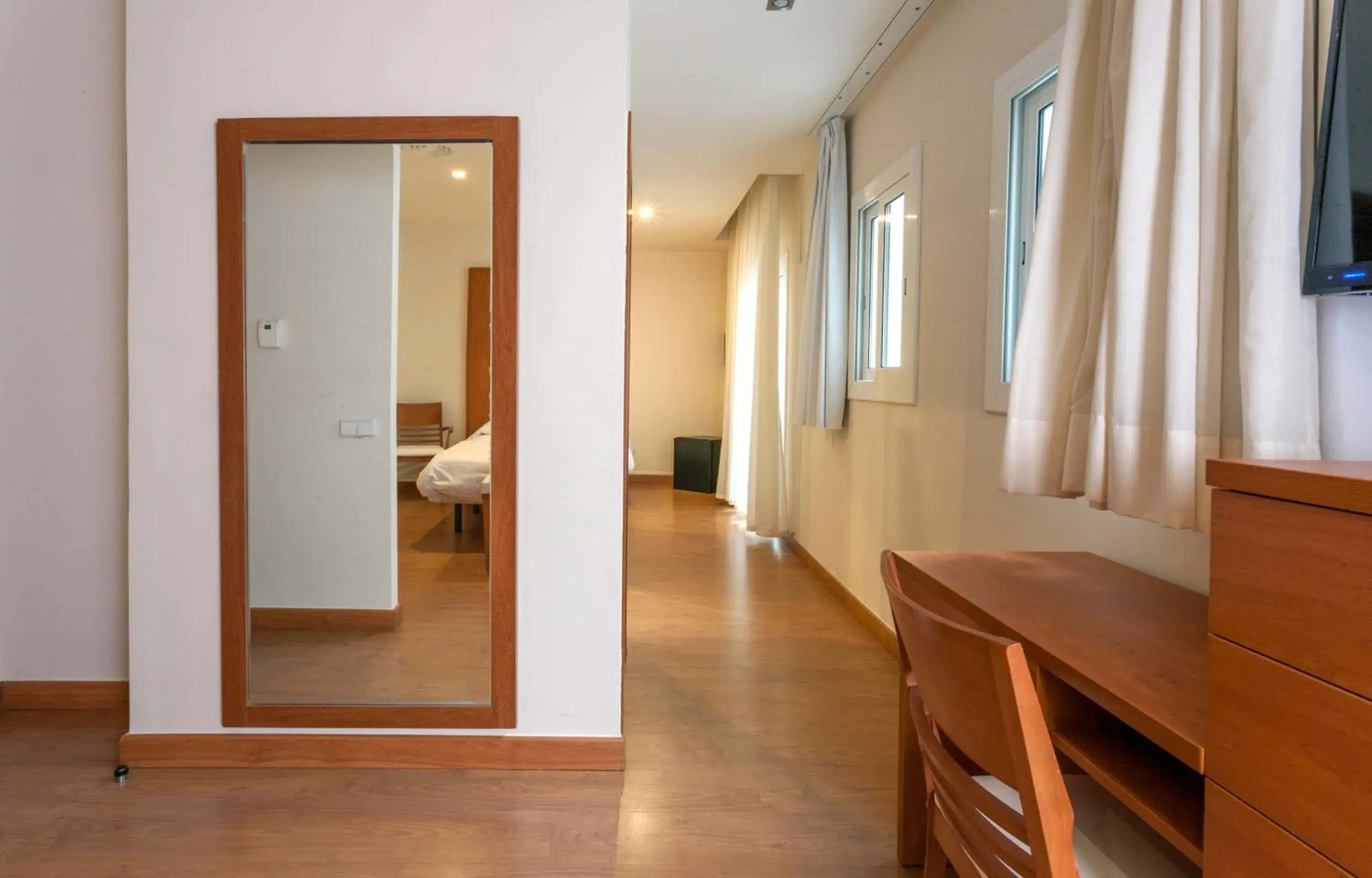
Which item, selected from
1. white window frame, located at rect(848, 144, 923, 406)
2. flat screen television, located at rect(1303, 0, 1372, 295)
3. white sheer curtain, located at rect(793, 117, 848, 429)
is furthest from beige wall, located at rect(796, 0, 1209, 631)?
flat screen television, located at rect(1303, 0, 1372, 295)

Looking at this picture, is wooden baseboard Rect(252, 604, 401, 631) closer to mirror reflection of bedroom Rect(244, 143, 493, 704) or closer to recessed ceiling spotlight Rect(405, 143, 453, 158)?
mirror reflection of bedroom Rect(244, 143, 493, 704)

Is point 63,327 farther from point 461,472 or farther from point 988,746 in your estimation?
point 988,746

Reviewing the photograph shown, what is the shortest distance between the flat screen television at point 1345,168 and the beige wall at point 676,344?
7.90 metres

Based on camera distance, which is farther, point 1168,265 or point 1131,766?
point 1168,265

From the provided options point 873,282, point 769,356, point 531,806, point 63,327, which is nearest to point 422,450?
point 531,806

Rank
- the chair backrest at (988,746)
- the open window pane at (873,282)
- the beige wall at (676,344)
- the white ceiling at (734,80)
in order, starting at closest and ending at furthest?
the chair backrest at (988,746) < the white ceiling at (734,80) < the open window pane at (873,282) < the beige wall at (676,344)

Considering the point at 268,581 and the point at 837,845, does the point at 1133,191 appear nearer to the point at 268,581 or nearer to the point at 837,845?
the point at 837,845

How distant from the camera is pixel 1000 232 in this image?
259 cm

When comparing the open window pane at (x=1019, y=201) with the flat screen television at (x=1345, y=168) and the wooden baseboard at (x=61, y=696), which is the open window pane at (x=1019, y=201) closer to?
the flat screen television at (x=1345, y=168)

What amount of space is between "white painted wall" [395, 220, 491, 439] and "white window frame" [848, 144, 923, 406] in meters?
1.76

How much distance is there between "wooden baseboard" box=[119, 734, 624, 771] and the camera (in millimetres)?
2373

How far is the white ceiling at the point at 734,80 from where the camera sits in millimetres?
3164

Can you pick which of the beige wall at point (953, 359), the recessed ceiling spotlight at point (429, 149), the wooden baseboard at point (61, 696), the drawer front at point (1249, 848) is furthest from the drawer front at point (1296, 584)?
the wooden baseboard at point (61, 696)

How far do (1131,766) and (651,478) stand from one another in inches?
320
